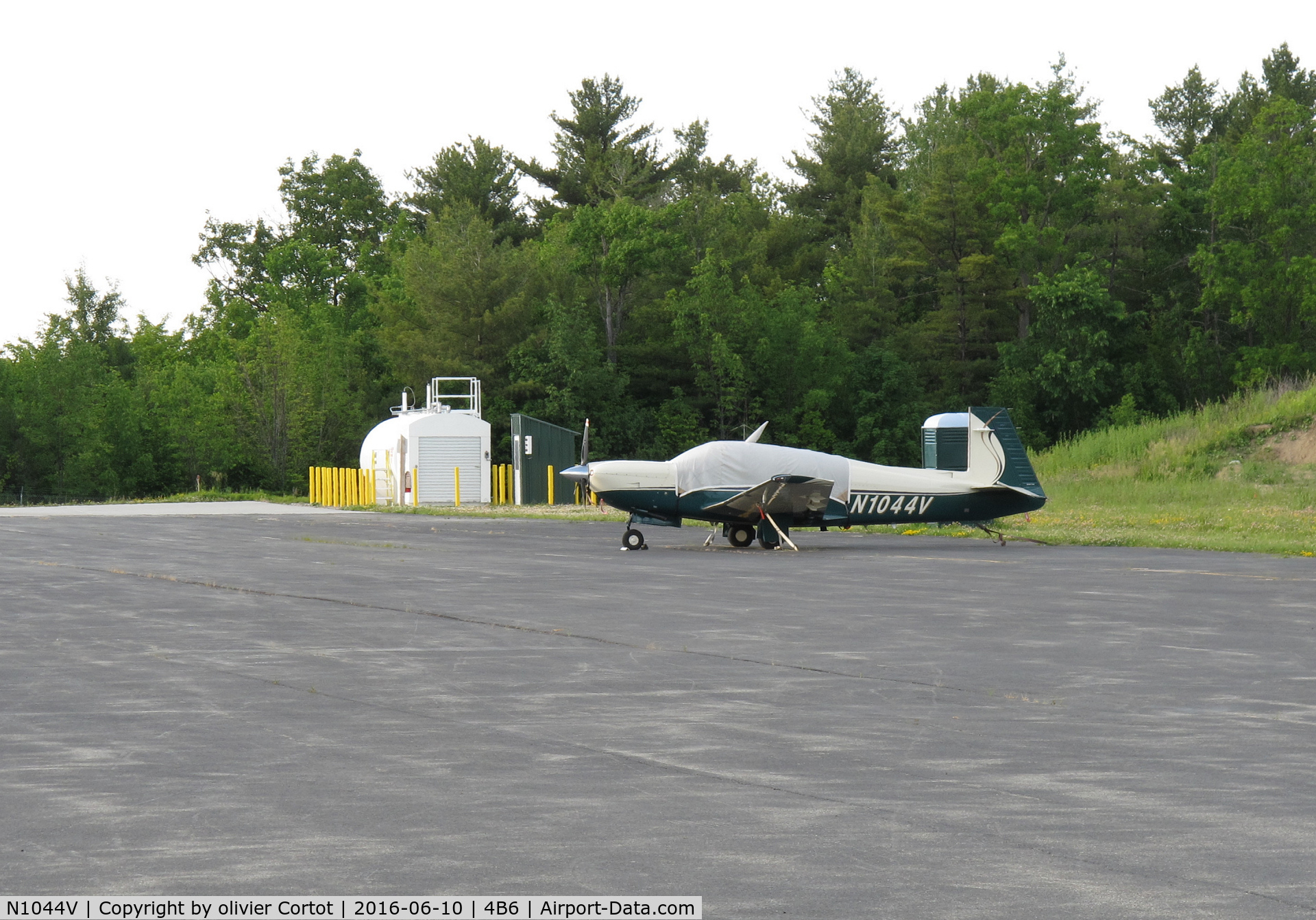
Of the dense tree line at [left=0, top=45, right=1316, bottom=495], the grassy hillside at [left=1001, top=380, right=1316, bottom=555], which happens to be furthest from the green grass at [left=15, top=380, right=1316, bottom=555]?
the dense tree line at [left=0, top=45, right=1316, bottom=495]

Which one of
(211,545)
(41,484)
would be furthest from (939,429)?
(41,484)

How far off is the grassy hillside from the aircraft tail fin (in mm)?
1214

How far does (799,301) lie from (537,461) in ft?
93.1

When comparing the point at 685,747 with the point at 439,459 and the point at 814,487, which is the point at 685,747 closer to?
the point at 814,487

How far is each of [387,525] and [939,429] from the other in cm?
1489

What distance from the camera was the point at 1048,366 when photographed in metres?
63.4

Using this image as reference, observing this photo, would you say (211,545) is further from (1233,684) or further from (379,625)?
(1233,684)

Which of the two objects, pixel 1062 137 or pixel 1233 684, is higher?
pixel 1062 137

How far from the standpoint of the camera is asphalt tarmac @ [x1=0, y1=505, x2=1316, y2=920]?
500cm

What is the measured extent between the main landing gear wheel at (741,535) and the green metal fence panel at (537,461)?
23.4 meters

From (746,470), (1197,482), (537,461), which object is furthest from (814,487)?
(537,461)

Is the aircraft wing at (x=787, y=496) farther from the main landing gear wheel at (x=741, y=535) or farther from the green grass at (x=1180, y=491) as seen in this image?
the green grass at (x=1180, y=491)

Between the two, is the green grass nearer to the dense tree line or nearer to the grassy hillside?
the grassy hillside

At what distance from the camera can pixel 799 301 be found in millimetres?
71938
